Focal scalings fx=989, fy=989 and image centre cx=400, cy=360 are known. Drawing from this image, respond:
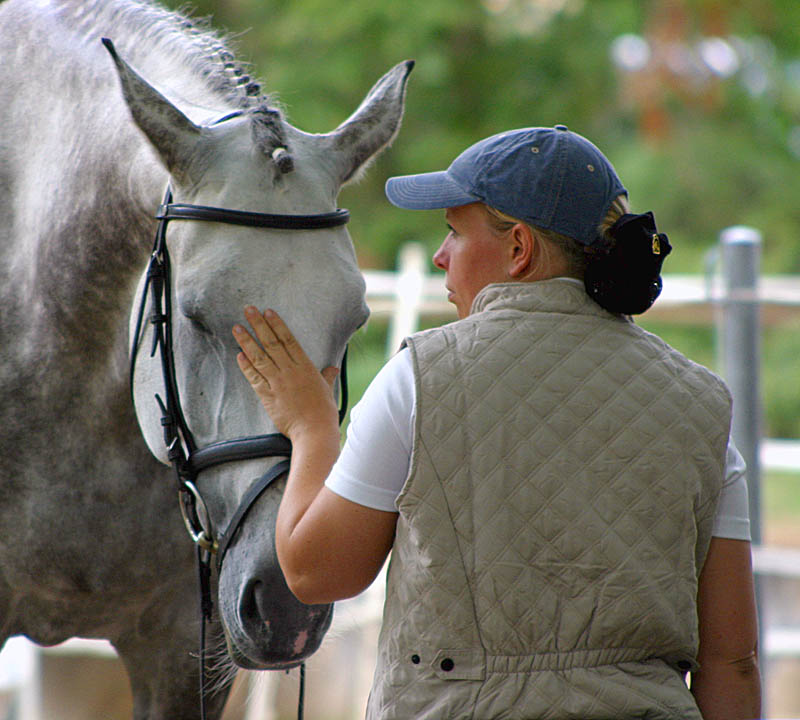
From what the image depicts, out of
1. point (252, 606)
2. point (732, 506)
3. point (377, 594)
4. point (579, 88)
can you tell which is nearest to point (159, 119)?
point (252, 606)

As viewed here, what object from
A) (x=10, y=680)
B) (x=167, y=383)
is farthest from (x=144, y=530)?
(x=10, y=680)

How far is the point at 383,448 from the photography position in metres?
1.27

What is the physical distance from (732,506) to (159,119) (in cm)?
113

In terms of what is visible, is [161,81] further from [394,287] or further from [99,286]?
[394,287]

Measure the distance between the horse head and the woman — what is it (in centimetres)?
29

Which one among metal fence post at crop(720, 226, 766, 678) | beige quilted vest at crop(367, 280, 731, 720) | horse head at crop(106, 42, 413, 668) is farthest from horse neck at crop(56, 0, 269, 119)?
metal fence post at crop(720, 226, 766, 678)

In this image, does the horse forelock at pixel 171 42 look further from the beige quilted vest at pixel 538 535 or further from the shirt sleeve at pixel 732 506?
the shirt sleeve at pixel 732 506

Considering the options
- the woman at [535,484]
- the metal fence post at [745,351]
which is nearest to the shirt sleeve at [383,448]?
the woman at [535,484]

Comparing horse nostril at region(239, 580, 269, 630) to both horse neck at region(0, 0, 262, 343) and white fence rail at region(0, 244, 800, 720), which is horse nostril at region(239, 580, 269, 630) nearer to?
horse neck at region(0, 0, 262, 343)

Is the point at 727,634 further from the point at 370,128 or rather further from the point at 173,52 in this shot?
the point at 173,52

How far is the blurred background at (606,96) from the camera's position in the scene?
8805 mm

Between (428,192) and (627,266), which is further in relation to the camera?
(428,192)

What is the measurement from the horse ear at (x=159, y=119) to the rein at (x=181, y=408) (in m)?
0.09

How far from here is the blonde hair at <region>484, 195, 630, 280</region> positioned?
1351 millimetres
